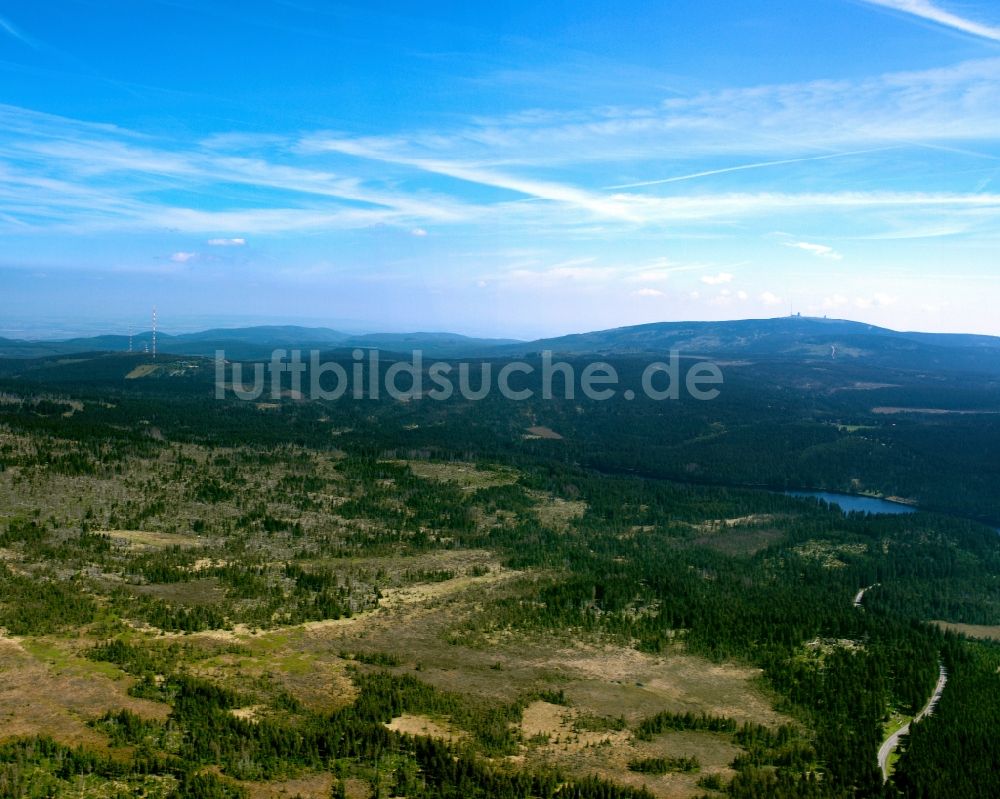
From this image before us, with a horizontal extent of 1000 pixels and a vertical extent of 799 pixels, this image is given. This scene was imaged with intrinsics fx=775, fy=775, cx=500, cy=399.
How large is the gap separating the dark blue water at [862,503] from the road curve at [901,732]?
109m

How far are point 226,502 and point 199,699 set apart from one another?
7074 cm

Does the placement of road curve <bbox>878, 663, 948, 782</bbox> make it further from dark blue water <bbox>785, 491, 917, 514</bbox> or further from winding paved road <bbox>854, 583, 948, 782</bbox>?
dark blue water <bbox>785, 491, 917, 514</bbox>

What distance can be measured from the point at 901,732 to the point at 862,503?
139m

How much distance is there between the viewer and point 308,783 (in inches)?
1794

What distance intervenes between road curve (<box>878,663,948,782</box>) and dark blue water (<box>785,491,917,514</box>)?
109m

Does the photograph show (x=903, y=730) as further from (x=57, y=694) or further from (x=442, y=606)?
(x=57, y=694)

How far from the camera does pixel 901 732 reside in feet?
196

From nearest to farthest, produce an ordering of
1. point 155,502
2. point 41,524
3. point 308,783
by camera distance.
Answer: point 308,783
point 41,524
point 155,502

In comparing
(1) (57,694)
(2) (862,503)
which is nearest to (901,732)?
(1) (57,694)

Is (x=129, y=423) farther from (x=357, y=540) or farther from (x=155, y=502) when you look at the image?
(x=357, y=540)

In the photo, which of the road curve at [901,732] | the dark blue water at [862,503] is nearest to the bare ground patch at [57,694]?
the road curve at [901,732]

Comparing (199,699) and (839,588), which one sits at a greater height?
(199,699)

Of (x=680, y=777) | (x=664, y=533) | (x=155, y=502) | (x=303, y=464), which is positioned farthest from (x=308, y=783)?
(x=303, y=464)

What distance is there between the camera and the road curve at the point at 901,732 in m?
54.2
